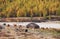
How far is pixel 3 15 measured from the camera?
3.20 m

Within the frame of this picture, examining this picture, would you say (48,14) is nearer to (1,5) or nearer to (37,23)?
(37,23)

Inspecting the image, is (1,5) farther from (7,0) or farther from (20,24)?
(20,24)

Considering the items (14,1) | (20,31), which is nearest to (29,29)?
(20,31)

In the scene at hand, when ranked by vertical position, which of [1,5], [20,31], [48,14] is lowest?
[20,31]

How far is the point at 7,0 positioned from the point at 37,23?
0.69 m

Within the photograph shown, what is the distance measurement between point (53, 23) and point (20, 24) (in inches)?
23.2

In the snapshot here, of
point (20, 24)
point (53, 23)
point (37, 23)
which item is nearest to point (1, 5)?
point (20, 24)

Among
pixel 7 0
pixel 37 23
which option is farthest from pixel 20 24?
pixel 7 0

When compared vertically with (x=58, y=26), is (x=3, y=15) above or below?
above

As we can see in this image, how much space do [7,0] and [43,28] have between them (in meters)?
0.83

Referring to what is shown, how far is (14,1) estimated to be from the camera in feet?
10.7

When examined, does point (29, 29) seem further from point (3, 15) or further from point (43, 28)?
point (3, 15)

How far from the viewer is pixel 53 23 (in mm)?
3205

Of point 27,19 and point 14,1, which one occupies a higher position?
point 14,1
